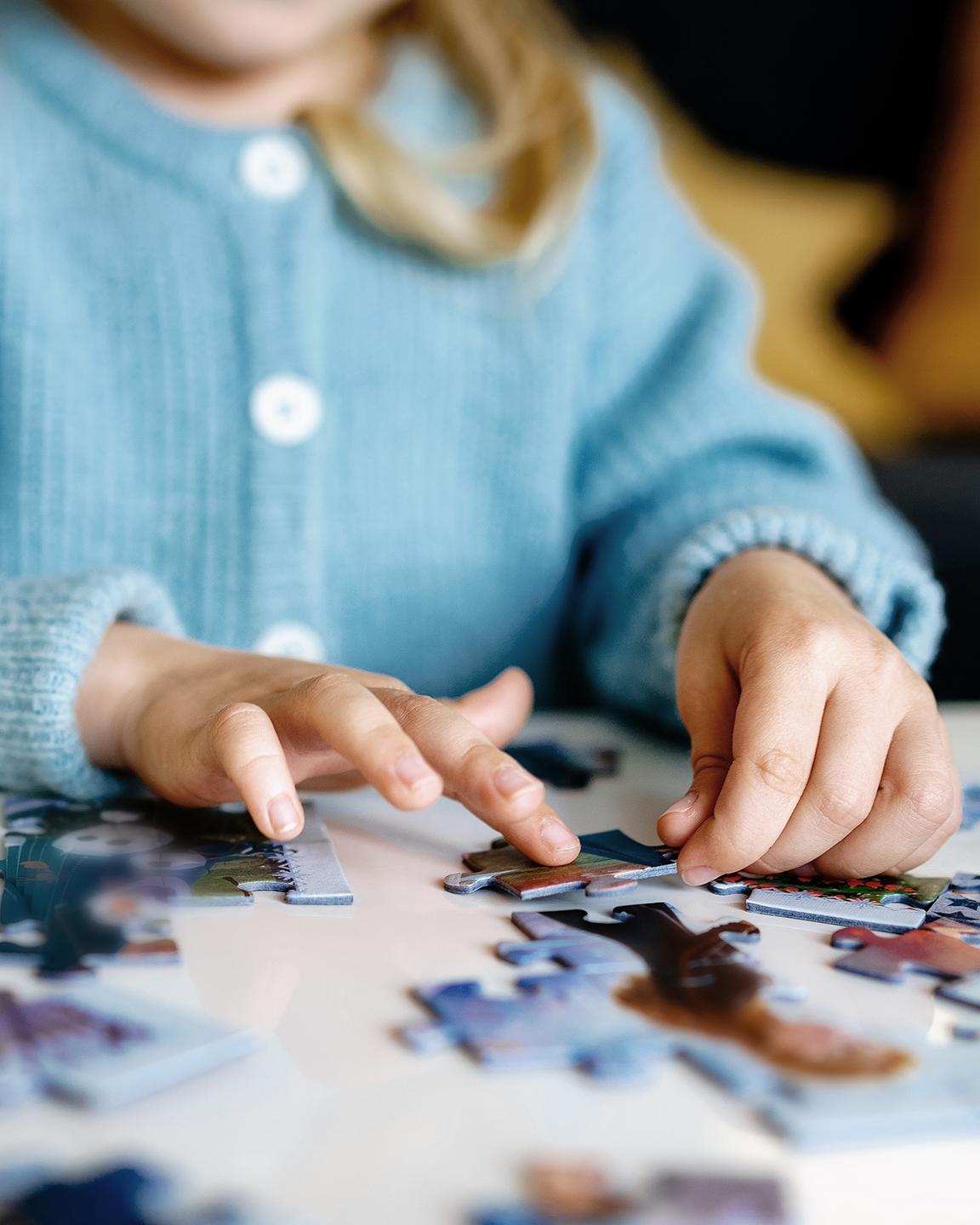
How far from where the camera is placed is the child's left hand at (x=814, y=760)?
1.84ft

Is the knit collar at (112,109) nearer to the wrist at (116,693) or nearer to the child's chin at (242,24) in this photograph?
the child's chin at (242,24)

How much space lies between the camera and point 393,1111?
0.35 metres

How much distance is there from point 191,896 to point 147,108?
759 millimetres

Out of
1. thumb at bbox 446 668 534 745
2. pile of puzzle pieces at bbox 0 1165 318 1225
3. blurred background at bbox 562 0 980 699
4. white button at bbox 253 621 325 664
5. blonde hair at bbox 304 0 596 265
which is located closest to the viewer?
pile of puzzle pieces at bbox 0 1165 318 1225

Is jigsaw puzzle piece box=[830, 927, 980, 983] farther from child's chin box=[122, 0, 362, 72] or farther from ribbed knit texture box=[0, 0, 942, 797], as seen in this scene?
child's chin box=[122, 0, 362, 72]

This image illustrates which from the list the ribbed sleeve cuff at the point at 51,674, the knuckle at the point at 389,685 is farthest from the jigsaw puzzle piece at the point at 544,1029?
the ribbed sleeve cuff at the point at 51,674

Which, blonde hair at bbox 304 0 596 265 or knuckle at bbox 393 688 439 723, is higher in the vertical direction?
blonde hair at bbox 304 0 596 265

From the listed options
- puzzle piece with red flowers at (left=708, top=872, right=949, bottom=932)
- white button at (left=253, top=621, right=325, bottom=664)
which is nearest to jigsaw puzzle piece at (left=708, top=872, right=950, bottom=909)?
puzzle piece with red flowers at (left=708, top=872, right=949, bottom=932)

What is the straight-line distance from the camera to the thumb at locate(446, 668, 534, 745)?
2.16 feet

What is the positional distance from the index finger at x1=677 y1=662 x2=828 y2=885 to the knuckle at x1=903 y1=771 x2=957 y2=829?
47mm

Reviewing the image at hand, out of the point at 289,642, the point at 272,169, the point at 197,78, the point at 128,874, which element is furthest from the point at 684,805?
the point at 197,78

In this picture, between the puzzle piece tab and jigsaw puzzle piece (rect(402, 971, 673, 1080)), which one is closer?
jigsaw puzzle piece (rect(402, 971, 673, 1080))

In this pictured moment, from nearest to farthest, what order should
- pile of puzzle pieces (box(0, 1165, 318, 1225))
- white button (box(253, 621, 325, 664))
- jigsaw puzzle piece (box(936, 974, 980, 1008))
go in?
pile of puzzle pieces (box(0, 1165, 318, 1225))
jigsaw puzzle piece (box(936, 974, 980, 1008))
white button (box(253, 621, 325, 664))

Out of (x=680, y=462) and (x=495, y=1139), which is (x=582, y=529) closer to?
(x=680, y=462)
